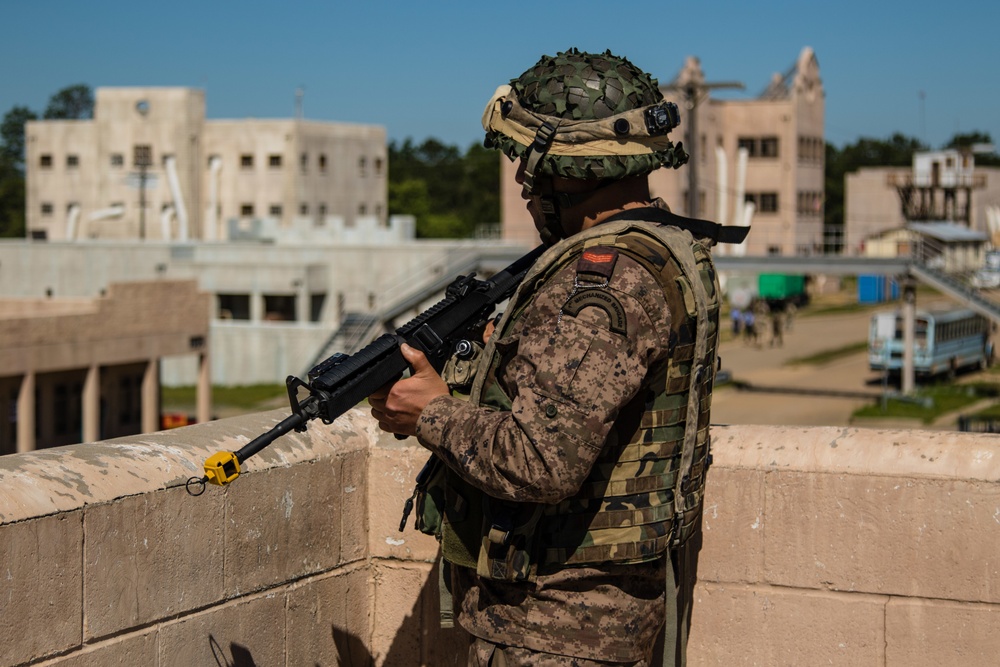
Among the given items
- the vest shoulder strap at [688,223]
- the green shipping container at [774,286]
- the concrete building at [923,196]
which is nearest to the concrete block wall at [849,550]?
the vest shoulder strap at [688,223]

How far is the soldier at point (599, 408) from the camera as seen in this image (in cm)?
288

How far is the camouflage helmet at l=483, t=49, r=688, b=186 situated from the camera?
10.2 feet

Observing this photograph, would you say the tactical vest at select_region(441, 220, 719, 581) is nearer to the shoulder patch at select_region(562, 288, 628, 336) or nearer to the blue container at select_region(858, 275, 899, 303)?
the shoulder patch at select_region(562, 288, 628, 336)

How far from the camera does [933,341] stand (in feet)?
121

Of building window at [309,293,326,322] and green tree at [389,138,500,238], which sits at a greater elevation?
green tree at [389,138,500,238]

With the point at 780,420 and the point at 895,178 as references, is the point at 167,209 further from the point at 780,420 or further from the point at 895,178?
the point at 780,420

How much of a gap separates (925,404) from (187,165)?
50330 mm

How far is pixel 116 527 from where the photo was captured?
3.56 metres

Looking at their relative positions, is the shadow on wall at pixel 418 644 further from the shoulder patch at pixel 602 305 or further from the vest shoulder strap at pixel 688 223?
the shoulder patch at pixel 602 305

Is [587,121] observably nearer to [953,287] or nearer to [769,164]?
[953,287]

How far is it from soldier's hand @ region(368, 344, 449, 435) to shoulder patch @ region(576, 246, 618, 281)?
45cm

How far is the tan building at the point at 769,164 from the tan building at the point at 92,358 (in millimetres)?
31957

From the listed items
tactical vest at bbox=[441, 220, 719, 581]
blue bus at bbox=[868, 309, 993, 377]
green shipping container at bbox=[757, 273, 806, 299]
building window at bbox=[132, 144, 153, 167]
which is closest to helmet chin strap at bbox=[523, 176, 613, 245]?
tactical vest at bbox=[441, 220, 719, 581]

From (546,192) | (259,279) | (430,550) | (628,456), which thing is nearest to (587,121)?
(546,192)
